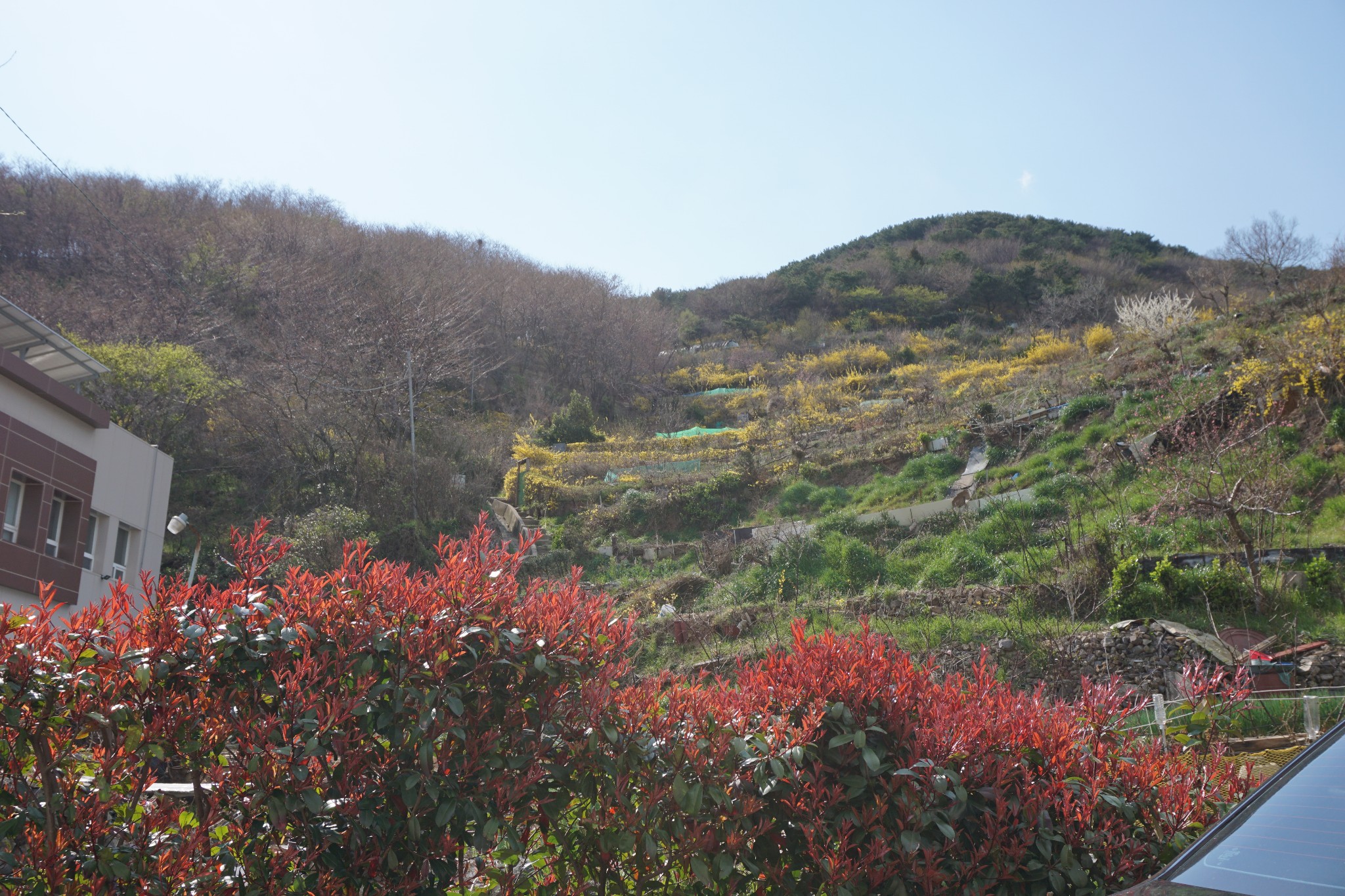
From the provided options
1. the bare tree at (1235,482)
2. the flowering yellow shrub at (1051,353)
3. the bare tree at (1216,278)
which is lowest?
the bare tree at (1235,482)

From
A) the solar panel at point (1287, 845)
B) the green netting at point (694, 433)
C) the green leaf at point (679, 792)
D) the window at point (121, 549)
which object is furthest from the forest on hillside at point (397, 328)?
the solar panel at point (1287, 845)

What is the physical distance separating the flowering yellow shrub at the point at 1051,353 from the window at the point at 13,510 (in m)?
27.3

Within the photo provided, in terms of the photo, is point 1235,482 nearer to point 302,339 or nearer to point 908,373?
point 908,373

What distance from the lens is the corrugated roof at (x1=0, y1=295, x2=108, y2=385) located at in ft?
47.2

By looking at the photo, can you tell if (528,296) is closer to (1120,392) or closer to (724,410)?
(724,410)

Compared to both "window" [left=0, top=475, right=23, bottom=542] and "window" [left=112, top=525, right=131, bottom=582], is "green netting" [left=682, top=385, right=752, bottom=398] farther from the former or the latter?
"window" [left=0, top=475, right=23, bottom=542]

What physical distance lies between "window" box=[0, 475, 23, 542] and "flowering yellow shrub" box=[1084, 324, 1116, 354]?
27.8 m

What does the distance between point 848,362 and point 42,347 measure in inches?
1117

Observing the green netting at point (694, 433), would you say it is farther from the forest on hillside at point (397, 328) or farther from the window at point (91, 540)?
the window at point (91, 540)

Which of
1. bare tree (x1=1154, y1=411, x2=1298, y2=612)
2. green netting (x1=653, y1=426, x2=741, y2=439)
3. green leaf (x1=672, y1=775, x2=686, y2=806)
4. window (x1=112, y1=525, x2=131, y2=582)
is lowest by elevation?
window (x1=112, y1=525, x2=131, y2=582)

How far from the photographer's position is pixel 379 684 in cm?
246

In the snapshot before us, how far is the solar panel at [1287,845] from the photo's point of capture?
1.69 metres

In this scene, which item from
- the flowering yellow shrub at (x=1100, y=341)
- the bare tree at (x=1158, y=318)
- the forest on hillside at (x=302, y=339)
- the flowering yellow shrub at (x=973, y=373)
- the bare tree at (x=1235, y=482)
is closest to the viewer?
the bare tree at (x=1235, y=482)

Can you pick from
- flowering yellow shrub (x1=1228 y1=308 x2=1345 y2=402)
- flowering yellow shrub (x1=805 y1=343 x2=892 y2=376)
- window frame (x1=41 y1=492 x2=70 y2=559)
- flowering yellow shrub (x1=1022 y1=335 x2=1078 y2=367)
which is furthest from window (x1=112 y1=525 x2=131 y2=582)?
flowering yellow shrub (x1=805 y1=343 x2=892 y2=376)
